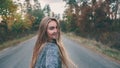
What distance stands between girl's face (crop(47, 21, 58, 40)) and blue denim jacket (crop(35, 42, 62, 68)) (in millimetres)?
73

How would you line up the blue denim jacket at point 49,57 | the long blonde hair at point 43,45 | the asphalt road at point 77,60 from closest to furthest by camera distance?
the blue denim jacket at point 49,57
the long blonde hair at point 43,45
the asphalt road at point 77,60

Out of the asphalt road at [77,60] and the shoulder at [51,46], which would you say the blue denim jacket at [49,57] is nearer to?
the shoulder at [51,46]

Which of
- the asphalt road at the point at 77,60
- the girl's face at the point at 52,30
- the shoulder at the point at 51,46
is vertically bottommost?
the asphalt road at the point at 77,60

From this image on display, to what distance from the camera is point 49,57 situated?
8.64 ft

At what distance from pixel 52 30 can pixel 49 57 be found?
0.28 meters

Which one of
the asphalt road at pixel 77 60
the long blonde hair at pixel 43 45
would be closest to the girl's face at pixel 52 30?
the long blonde hair at pixel 43 45

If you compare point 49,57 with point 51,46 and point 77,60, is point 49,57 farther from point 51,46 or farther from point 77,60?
point 77,60

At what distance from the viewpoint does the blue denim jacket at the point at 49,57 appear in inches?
103

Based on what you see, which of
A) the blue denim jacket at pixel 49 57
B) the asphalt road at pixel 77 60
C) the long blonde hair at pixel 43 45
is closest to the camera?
the blue denim jacket at pixel 49 57

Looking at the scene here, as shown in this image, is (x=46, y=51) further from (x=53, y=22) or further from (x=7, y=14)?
(x=7, y=14)

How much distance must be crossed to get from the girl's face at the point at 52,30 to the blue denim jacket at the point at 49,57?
0.07 metres

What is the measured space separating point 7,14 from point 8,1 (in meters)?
2.79

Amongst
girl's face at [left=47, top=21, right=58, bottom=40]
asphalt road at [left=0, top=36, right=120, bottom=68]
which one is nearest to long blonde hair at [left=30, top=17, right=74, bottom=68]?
girl's face at [left=47, top=21, right=58, bottom=40]

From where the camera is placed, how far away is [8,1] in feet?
144
